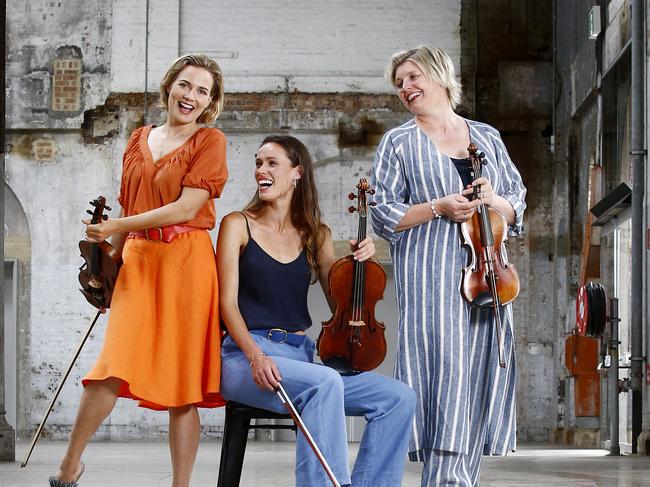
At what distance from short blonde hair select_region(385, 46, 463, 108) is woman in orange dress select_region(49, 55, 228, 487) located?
69 centimetres

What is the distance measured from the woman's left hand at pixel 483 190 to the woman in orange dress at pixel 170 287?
854 mm

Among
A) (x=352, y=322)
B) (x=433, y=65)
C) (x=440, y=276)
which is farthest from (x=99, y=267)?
(x=433, y=65)

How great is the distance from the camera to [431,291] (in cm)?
331

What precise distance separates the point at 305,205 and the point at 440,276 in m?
0.58

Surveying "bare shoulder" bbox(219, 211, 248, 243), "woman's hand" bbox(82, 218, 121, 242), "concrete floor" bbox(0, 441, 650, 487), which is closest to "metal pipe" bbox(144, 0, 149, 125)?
"concrete floor" bbox(0, 441, 650, 487)

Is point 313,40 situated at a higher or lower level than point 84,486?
higher

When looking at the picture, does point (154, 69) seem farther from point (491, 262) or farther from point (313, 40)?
point (491, 262)

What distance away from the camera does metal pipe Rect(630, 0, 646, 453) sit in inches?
409

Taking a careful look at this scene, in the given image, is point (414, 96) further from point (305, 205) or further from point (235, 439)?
point (235, 439)

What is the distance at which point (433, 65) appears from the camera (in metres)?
3.46

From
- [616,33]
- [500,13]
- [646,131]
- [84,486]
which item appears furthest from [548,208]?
[84,486]

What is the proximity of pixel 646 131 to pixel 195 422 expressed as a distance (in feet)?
24.5

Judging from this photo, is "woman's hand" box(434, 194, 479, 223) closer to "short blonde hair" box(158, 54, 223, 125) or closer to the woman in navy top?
the woman in navy top

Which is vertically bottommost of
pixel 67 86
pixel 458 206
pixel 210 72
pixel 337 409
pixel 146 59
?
pixel 337 409
